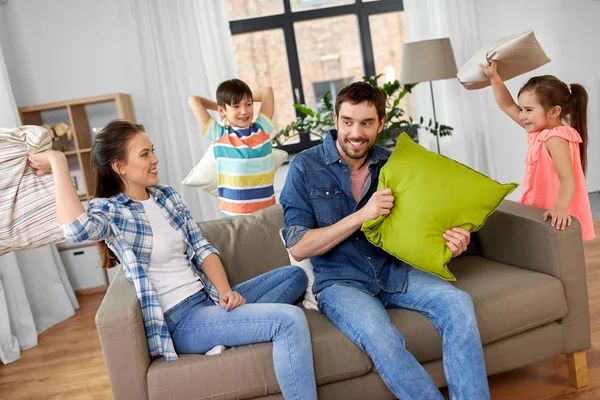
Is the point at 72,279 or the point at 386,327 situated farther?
the point at 72,279

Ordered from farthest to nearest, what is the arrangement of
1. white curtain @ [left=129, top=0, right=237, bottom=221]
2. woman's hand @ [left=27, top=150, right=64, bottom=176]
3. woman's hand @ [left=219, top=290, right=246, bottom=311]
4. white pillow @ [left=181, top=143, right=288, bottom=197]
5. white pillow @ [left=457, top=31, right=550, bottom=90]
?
1. white curtain @ [left=129, top=0, right=237, bottom=221]
2. white pillow @ [left=181, top=143, right=288, bottom=197]
3. white pillow @ [left=457, top=31, right=550, bottom=90]
4. woman's hand @ [left=219, top=290, right=246, bottom=311]
5. woman's hand @ [left=27, top=150, right=64, bottom=176]

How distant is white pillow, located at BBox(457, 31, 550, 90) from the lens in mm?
2436

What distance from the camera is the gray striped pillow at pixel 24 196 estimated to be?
1.93 meters

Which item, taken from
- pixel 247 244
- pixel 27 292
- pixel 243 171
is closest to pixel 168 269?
pixel 247 244

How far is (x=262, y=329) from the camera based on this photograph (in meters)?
1.94

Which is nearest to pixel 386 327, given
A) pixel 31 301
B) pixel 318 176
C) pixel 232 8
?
pixel 318 176

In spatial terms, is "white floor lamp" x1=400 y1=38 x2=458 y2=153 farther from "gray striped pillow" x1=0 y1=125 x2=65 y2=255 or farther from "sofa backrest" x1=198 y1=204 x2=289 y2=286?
"gray striped pillow" x1=0 y1=125 x2=65 y2=255

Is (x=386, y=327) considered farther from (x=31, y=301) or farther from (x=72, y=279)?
(x=72, y=279)

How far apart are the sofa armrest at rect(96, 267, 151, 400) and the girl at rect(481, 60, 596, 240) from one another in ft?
5.35

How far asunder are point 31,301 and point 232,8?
101 inches

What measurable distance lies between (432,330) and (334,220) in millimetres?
476

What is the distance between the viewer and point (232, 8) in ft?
16.0

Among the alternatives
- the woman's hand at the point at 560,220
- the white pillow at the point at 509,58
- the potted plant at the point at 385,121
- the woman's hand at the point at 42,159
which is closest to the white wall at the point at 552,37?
the potted plant at the point at 385,121

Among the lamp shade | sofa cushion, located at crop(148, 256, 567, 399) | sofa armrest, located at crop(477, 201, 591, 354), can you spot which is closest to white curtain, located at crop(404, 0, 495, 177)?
the lamp shade
